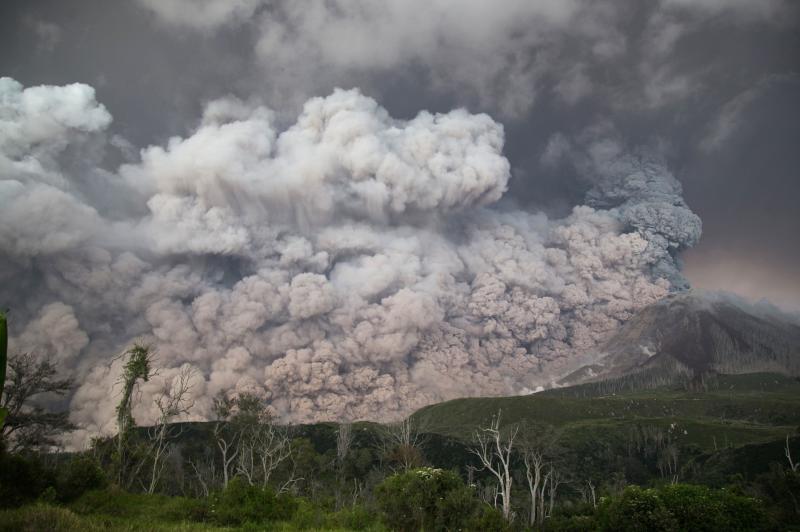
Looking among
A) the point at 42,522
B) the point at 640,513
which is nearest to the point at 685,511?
the point at 640,513

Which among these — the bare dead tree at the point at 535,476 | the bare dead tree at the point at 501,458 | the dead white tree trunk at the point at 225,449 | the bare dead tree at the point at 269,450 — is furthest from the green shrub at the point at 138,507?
the bare dead tree at the point at 535,476

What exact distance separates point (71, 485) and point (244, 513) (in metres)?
7.48

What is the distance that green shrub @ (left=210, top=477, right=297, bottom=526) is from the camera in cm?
1681

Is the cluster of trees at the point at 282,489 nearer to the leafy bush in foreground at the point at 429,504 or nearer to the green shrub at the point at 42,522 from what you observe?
the leafy bush in foreground at the point at 429,504

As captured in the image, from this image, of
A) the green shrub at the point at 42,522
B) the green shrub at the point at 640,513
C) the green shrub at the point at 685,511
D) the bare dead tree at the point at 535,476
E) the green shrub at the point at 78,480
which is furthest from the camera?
the bare dead tree at the point at 535,476

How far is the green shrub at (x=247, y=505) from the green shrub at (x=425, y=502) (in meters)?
5.60

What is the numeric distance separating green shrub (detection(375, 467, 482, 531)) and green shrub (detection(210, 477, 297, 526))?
5603 millimetres

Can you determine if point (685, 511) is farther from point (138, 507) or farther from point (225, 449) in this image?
point (225, 449)

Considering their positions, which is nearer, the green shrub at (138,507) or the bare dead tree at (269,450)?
the green shrub at (138,507)

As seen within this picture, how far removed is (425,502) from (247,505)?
10.1m

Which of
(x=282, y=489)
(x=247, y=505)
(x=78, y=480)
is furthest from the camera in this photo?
(x=282, y=489)

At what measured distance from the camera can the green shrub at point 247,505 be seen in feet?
55.2

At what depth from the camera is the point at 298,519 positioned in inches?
702

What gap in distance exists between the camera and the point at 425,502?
973 inches
